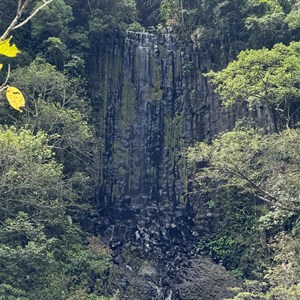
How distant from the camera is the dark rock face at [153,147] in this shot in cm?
1178

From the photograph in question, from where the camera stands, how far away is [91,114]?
1342 centimetres

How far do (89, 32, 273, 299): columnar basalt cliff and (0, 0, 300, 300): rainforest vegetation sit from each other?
13.6 inches

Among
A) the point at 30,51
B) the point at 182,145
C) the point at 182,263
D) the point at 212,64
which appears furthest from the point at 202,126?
the point at 30,51

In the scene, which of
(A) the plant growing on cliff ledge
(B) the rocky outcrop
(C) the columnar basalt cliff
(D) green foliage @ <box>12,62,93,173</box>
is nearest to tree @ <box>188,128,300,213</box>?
(A) the plant growing on cliff ledge

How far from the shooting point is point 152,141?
44.8 feet

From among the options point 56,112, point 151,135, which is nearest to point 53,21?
point 56,112

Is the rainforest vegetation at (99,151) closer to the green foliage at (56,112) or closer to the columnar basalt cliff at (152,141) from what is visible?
the green foliage at (56,112)

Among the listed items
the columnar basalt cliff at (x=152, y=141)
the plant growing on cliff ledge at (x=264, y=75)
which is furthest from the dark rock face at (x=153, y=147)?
the plant growing on cliff ledge at (x=264, y=75)

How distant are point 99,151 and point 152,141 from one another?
146 centimetres

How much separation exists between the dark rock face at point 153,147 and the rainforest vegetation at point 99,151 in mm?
363

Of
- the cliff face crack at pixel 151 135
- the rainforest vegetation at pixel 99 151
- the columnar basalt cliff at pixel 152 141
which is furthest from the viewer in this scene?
the cliff face crack at pixel 151 135

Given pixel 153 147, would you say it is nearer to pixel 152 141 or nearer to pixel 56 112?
pixel 152 141

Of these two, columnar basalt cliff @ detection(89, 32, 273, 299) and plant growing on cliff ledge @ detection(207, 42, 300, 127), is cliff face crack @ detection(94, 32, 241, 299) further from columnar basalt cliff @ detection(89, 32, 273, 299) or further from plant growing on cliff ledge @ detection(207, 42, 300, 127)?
plant growing on cliff ledge @ detection(207, 42, 300, 127)

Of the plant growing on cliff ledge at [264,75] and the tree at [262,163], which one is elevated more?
the plant growing on cliff ledge at [264,75]
